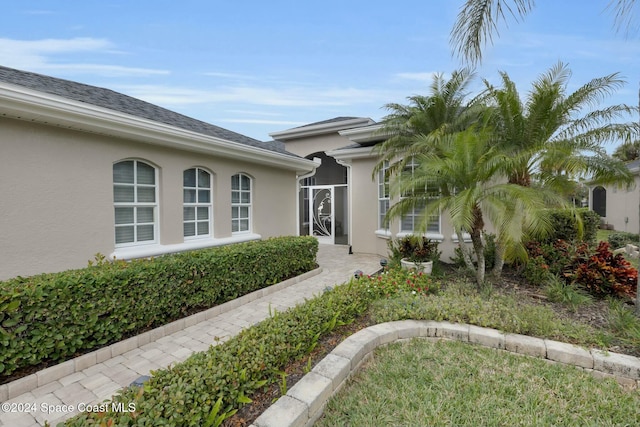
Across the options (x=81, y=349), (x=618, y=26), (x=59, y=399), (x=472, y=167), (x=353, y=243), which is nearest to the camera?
(x=59, y=399)

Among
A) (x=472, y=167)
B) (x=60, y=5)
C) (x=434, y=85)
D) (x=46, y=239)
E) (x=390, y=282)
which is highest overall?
(x=60, y=5)

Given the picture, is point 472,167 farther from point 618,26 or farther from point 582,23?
point 582,23

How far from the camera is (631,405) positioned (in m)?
3.00

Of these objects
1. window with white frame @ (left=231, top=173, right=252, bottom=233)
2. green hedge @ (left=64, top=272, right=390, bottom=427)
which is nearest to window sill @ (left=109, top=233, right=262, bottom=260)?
window with white frame @ (left=231, top=173, right=252, bottom=233)

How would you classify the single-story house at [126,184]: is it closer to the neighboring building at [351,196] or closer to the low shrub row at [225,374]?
the neighboring building at [351,196]

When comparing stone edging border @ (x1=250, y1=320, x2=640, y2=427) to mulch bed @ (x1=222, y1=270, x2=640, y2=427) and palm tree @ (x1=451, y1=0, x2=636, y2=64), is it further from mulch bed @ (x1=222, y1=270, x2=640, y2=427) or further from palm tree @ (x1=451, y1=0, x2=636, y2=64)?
palm tree @ (x1=451, y1=0, x2=636, y2=64)

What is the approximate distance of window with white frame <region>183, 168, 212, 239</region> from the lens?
25.5ft

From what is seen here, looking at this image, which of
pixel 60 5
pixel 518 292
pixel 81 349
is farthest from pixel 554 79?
pixel 60 5

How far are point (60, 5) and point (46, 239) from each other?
5.62 meters

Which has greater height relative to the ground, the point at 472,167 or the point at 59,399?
the point at 472,167

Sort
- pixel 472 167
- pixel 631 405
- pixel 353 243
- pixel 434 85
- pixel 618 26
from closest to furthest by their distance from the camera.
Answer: pixel 631 405, pixel 618 26, pixel 472 167, pixel 434 85, pixel 353 243

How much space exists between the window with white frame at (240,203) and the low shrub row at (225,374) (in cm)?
533

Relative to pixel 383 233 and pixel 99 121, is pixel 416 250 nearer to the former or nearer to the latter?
pixel 383 233

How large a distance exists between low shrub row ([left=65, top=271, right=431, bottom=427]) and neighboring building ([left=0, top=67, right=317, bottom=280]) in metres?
4.24
